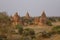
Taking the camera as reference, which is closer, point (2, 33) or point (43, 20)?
point (2, 33)

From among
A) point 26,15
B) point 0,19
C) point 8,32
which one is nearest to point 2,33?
point 8,32

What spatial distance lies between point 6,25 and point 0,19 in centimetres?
82

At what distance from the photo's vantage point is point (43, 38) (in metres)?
15.2

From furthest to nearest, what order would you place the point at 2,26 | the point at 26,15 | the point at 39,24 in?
1. the point at 26,15
2. the point at 39,24
3. the point at 2,26

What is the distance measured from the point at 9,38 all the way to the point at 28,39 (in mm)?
1132

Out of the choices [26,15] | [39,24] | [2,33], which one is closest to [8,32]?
[2,33]

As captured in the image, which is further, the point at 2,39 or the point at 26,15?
the point at 26,15

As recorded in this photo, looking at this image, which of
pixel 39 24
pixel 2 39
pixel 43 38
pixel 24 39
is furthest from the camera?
pixel 39 24

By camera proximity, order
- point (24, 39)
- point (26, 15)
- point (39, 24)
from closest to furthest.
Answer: point (24, 39), point (39, 24), point (26, 15)

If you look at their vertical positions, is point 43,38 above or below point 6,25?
below

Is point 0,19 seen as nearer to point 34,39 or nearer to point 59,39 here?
point 34,39

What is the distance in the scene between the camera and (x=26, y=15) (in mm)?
31359

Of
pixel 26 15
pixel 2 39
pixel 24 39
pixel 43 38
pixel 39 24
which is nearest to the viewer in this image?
pixel 2 39

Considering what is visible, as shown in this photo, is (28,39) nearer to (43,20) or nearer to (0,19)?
(0,19)
